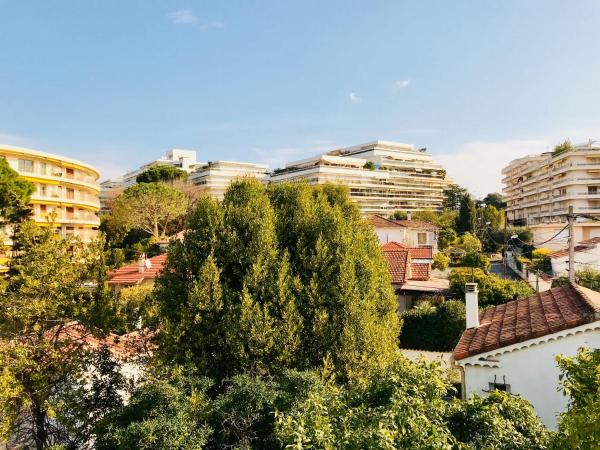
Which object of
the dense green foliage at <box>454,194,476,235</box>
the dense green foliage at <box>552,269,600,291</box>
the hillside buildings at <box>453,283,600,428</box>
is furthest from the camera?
the dense green foliage at <box>454,194,476,235</box>

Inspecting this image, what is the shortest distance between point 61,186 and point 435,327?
156 feet

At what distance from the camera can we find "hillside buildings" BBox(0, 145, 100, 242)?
43.4 m

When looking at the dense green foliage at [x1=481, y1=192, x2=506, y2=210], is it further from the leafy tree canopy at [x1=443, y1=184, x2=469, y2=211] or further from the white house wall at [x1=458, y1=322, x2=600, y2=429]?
the white house wall at [x1=458, y1=322, x2=600, y2=429]

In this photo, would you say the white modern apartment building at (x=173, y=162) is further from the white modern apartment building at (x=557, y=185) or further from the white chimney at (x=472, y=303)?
the white chimney at (x=472, y=303)

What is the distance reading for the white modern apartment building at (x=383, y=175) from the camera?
95750mm

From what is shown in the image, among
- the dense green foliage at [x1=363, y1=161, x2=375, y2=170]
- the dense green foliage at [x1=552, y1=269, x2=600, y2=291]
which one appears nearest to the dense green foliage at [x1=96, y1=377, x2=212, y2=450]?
the dense green foliage at [x1=552, y1=269, x2=600, y2=291]

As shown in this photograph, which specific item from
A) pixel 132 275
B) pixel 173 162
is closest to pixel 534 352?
pixel 132 275

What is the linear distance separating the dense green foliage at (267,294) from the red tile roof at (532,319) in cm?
262

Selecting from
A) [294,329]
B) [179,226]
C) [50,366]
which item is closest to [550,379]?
[294,329]

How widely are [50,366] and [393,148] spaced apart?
11703 cm

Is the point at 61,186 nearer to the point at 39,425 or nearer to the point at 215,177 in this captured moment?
the point at 39,425

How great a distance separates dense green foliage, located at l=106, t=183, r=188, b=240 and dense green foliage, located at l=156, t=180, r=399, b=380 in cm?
4556

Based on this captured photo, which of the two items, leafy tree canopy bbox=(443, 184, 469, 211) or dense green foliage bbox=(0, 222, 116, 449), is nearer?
dense green foliage bbox=(0, 222, 116, 449)

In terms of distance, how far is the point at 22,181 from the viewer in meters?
32.6
